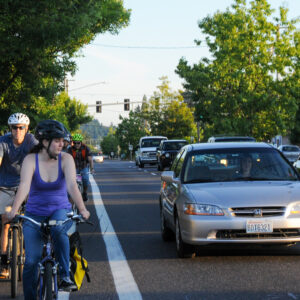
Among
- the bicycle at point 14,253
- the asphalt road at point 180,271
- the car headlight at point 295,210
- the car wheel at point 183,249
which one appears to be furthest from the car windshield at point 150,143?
the bicycle at point 14,253

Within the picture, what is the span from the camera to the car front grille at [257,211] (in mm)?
8500

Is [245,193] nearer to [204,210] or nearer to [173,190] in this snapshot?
[204,210]

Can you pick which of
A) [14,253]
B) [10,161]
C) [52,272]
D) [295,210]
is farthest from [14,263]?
[295,210]

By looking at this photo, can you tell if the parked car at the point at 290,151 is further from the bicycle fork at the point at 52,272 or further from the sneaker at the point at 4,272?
the bicycle fork at the point at 52,272

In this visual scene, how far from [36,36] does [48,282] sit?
Answer: 46.1 ft

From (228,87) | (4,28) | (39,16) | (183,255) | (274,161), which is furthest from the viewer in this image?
(228,87)

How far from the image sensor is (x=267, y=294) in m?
6.75

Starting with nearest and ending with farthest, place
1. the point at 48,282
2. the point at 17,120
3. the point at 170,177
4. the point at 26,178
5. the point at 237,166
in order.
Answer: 1. the point at 48,282
2. the point at 26,178
3. the point at 17,120
4. the point at 237,166
5. the point at 170,177

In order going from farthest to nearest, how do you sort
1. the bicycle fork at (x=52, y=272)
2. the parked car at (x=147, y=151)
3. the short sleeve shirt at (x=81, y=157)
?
the parked car at (x=147, y=151), the short sleeve shirt at (x=81, y=157), the bicycle fork at (x=52, y=272)

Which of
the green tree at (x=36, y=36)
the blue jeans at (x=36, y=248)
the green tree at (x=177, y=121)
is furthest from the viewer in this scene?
the green tree at (x=177, y=121)

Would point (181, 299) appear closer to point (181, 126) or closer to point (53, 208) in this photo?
point (53, 208)

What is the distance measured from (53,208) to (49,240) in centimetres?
25

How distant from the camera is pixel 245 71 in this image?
5069 cm

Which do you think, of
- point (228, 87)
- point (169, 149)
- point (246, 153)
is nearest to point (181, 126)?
point (228, 87)
